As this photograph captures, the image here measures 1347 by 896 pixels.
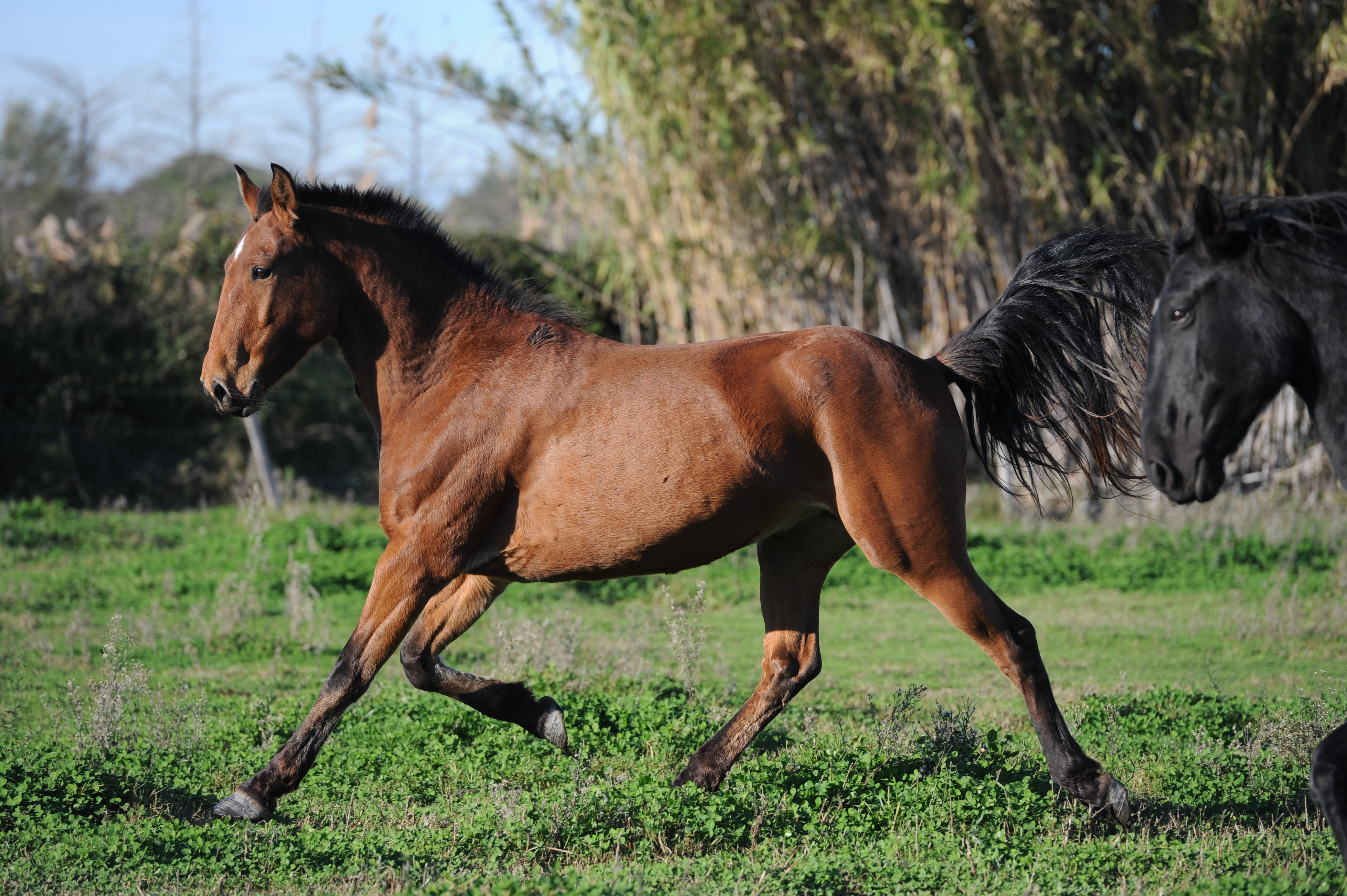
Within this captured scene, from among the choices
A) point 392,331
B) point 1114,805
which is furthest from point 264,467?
point 1114,805

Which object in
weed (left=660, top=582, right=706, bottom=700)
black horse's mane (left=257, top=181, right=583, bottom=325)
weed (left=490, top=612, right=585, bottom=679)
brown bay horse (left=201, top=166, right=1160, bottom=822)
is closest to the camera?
brown bay horse (left=201, top=166, right=1160, bottom=822)

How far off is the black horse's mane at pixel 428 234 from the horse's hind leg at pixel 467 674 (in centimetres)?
112

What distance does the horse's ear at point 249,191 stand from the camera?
14.3ft

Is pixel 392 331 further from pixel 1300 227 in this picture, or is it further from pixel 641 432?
pixel 1300 227

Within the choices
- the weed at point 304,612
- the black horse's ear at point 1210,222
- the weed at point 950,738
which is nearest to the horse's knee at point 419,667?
the weed at point 950,738

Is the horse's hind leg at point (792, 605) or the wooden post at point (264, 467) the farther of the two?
the wooden post at point (264, 467)

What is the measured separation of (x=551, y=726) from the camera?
4559 millimetres

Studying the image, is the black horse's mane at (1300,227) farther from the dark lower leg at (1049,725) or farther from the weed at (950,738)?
the weed at (950,738)

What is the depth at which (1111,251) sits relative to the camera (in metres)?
4.48

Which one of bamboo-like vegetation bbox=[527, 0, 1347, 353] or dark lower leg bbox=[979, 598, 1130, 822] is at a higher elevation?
bamboo-like vegetation bbox=[527, 0, 1347, 353]

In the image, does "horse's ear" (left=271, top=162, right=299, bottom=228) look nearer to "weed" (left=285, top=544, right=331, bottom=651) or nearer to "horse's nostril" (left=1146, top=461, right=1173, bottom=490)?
"horse's nostril" (left=1146, top=461, right=1173, bottom=490)

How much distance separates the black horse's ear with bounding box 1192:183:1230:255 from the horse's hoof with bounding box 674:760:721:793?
8.09ft

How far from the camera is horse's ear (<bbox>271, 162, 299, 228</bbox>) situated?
4227 millimetres

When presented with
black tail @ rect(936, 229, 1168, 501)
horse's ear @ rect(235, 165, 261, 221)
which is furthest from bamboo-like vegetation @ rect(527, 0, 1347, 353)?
horse's ear @ rect(235, 165, 261, 221)
